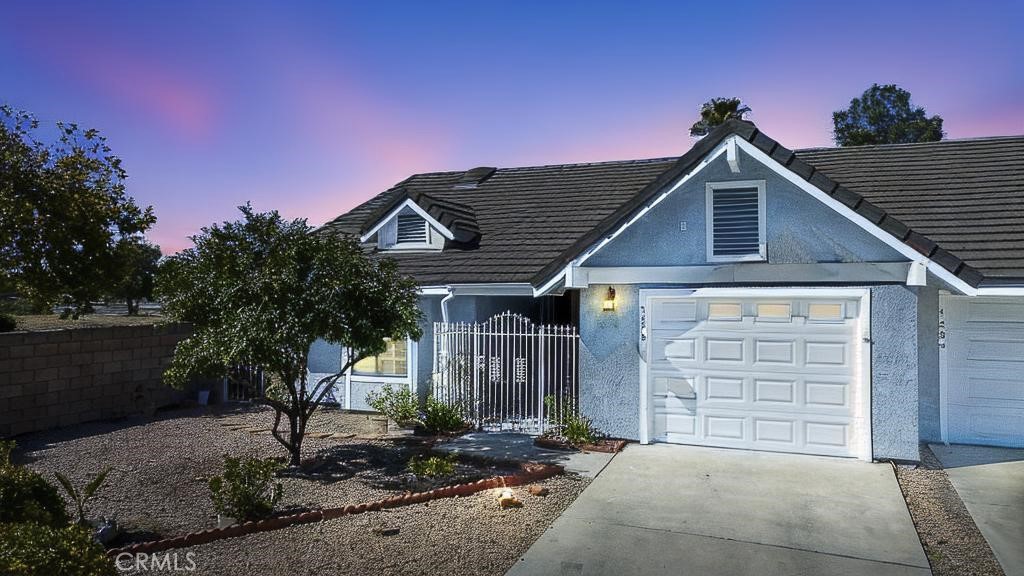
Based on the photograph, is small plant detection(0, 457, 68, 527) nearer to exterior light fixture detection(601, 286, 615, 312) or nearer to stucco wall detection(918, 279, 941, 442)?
exterior light fixture detection(601, 286, 615, 312)

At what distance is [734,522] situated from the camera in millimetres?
6297

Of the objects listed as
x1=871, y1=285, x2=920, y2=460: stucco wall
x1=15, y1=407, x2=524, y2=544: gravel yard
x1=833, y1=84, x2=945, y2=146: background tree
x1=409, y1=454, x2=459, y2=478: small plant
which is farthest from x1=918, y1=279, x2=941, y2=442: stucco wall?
x1=833, y1=84, x2=945, y2=146: background tree

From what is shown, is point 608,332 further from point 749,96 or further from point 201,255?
point 749,96

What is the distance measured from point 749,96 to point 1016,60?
9.35 metres

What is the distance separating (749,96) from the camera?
21.5m

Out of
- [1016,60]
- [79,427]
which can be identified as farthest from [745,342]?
[79,427]

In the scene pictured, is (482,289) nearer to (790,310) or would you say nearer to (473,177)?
(790,310)

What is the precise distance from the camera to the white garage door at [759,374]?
863 cm

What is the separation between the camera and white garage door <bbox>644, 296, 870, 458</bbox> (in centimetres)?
863

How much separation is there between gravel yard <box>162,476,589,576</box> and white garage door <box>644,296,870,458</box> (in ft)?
11.0

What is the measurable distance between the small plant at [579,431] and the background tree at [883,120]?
1489 inches

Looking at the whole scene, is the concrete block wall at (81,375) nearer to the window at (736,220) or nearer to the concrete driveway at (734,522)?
the concrete driveway at (734,522)

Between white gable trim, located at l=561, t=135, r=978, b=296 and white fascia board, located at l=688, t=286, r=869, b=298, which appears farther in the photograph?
white fascia board, located at l=688, t=286, r=869, b=298

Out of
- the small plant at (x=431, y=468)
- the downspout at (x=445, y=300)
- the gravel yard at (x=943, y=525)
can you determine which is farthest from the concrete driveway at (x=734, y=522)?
the downspout at (x=445, y=300)
